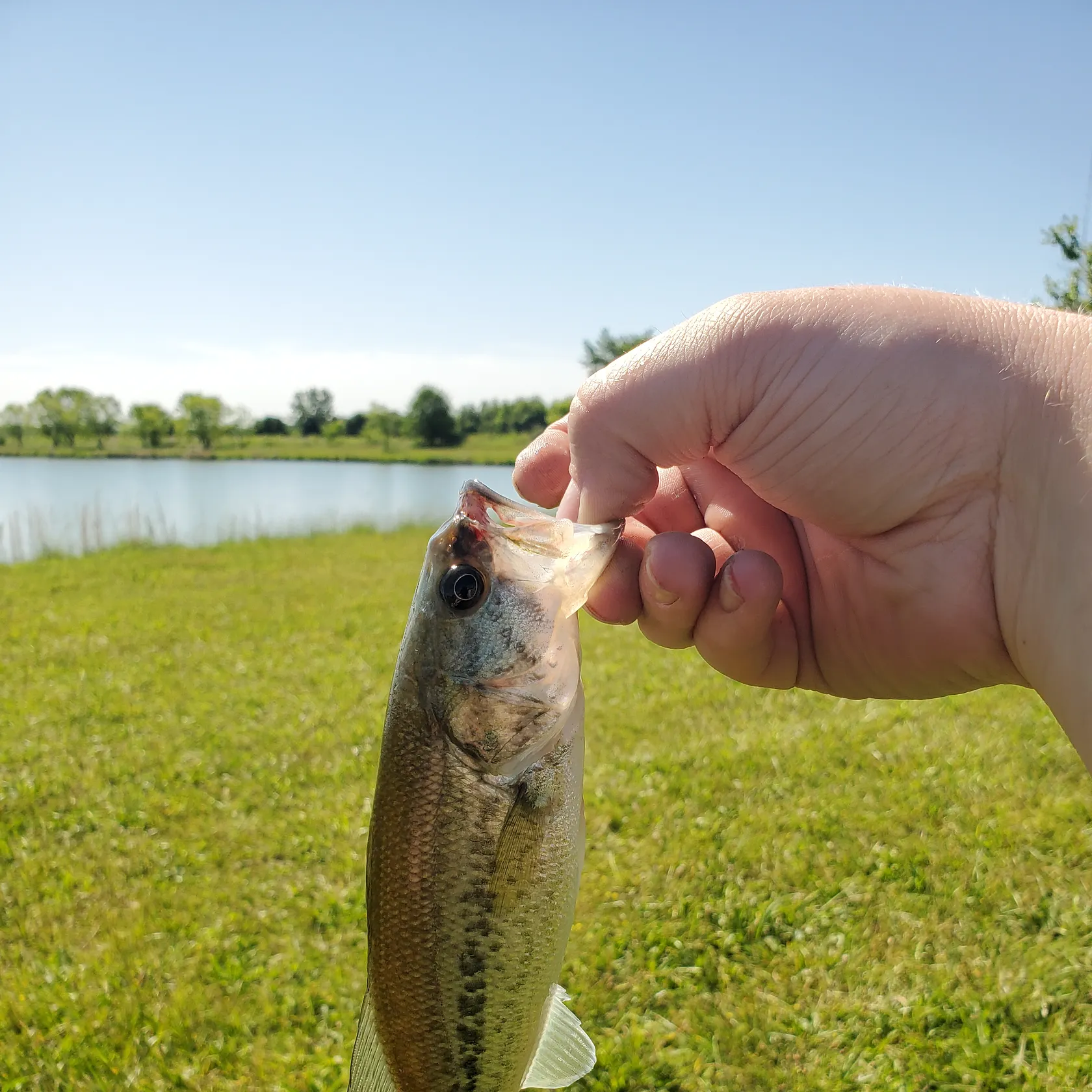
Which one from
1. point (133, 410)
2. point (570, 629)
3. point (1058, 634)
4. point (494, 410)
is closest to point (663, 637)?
point (570, 629)

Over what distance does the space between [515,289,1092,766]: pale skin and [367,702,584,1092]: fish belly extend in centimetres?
79

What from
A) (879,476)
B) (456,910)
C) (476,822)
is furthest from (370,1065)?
(879,476)

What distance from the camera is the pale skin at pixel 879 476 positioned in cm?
180

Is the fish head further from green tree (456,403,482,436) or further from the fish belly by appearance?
green tree (456,403,482,436)

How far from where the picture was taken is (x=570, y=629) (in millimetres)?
1918

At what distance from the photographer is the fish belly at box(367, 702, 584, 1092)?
1.72 meters

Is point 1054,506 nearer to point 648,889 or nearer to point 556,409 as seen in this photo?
point 648,889

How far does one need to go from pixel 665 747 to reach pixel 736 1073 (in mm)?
2997

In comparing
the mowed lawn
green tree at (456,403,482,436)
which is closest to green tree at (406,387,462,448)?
green tree at (456,403,482,436)

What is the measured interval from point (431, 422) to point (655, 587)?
87622 mm

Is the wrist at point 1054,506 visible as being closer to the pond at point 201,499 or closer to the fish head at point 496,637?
the fish head at point 496,637

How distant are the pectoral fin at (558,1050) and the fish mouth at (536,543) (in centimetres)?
92

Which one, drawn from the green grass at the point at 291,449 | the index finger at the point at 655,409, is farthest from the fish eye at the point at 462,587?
the green grass at the point at 291,449

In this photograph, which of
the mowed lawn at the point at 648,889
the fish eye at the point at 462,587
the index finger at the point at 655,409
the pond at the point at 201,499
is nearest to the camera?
the fish eye at the point at 462,587
